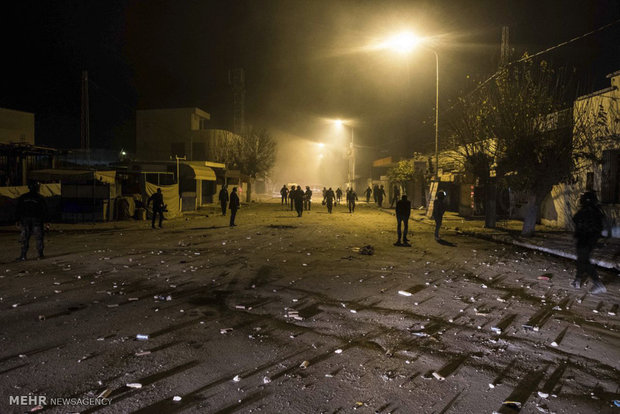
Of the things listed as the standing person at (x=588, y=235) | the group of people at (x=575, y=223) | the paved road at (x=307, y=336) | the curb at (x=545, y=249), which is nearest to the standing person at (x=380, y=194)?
the curb at (x=545, y=249)

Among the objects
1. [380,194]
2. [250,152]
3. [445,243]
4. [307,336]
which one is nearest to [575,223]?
[307,336]

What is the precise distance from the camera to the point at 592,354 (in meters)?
4.56

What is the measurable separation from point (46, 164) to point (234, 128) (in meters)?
31.1

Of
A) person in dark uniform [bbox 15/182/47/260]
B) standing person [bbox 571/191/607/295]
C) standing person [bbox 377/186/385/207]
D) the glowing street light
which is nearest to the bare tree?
standing person [bbox 377/186/385/207]

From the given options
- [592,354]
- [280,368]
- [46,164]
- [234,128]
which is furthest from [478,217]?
[234,128]

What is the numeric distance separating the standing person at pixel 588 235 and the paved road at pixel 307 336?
0.46 m

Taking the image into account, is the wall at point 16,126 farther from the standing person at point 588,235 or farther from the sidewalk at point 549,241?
the standing person at point 588,235

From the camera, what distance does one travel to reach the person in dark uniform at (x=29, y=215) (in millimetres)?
9672

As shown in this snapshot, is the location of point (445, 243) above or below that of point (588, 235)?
below

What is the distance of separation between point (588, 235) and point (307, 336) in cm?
578

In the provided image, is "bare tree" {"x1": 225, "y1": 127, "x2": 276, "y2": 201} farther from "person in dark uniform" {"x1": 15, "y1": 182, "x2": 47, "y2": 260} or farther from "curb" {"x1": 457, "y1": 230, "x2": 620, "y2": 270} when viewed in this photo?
"person in dark uniform" {"x1": 15, "y1": 182, "x2": 47, "y2": 260}

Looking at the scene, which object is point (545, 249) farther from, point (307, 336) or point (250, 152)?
point (250, 152)

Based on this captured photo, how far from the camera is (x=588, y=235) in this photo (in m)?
7.52

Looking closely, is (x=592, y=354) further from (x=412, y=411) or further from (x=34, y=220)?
(x=34, y=220)
